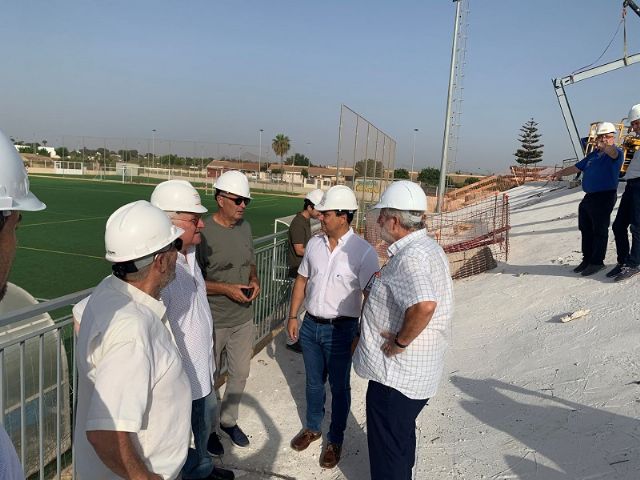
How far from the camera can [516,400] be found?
401cm

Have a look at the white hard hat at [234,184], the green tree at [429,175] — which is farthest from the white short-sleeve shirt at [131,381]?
the green tree at [429,175]

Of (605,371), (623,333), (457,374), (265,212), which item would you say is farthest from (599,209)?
(265,212)

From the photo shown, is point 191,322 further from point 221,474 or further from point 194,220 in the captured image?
point 221,474

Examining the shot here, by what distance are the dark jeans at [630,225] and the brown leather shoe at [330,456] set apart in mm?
4445

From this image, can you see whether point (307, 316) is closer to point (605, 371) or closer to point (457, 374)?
point (457, 374)

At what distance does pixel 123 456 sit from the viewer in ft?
5.31

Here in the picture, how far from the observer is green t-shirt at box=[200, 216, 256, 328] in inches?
142

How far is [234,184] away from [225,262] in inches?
24.2

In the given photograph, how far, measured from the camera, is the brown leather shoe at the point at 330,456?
3463 millimetres

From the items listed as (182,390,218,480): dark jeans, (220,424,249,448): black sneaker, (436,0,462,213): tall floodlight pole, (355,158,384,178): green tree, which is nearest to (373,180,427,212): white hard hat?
(182,390,218,480): dark jeans

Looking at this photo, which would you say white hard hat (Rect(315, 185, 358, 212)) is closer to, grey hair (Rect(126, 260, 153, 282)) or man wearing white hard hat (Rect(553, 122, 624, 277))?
grey hair (Rect(126, 260, 153, 282))

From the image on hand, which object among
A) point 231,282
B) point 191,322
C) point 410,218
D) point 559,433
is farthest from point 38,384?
point 559,433

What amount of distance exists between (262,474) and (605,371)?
3083 millimetres

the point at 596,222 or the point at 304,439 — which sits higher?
the point at 596,222
